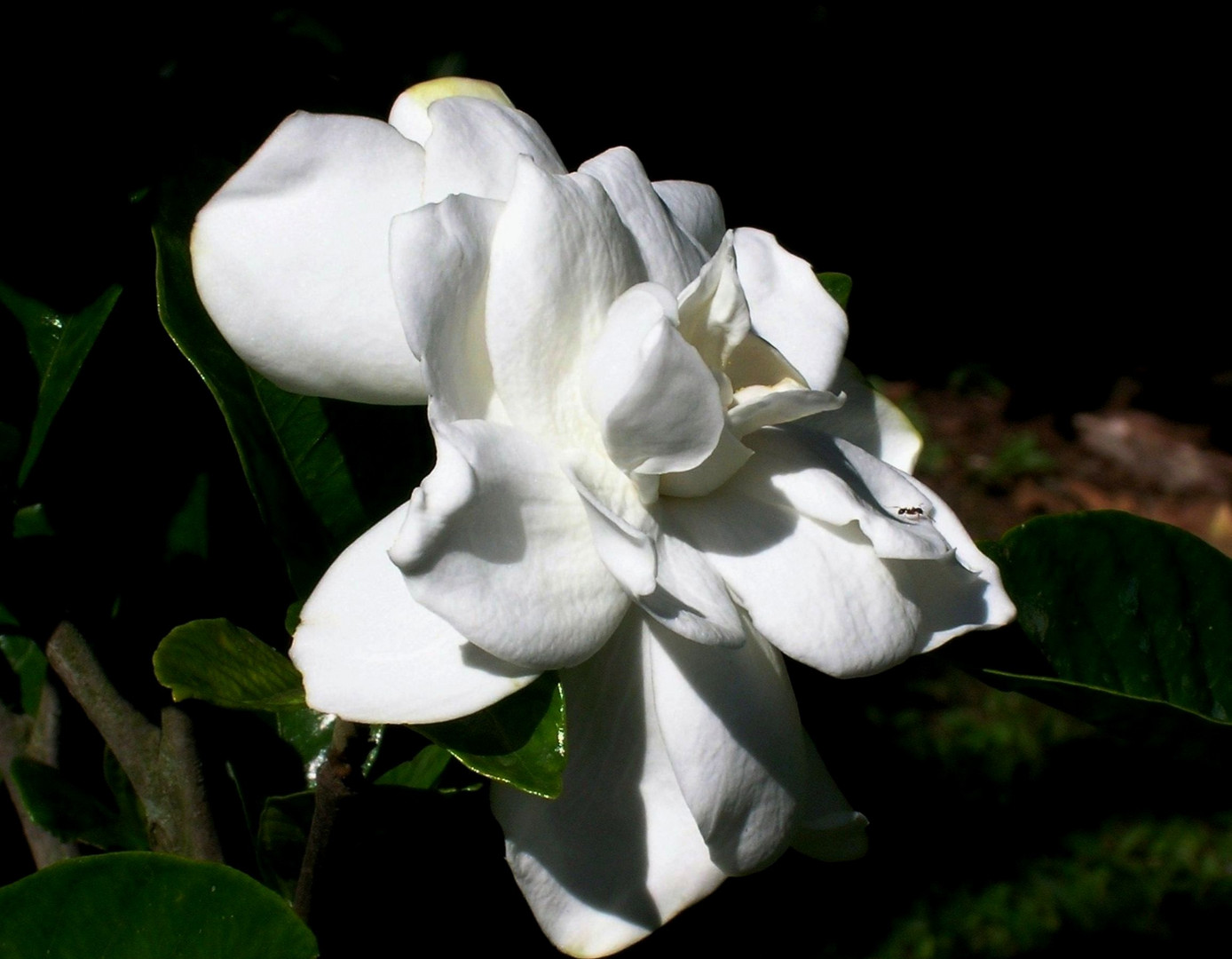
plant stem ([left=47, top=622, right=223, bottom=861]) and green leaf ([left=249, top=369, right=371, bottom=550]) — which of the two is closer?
green leaf ([left=249, top=369, right=371, bottom=550])

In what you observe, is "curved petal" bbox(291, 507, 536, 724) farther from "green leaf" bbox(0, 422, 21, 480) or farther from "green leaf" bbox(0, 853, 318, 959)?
"green leaf" bbox(0, 422, 21, 480)

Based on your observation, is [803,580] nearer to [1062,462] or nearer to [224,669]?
[224,669]

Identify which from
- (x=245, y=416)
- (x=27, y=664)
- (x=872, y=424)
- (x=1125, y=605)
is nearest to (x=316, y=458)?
(x=245, y=416)

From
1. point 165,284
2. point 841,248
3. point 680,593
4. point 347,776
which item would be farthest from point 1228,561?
point 841,248

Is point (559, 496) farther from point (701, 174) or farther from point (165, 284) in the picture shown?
point (701, 174)

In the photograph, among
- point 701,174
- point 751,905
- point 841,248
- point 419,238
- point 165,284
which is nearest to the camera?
point 419,238

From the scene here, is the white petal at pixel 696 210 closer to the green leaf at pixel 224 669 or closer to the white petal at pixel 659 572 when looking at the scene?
the white petal at pixel 659 572

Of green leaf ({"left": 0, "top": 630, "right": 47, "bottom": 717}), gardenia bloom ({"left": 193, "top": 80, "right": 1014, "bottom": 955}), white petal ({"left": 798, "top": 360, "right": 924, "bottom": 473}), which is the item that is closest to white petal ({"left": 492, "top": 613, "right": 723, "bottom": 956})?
gardenia bloom ({"left": 193, "top": 80, "right": 1014, "bottom": 955})
